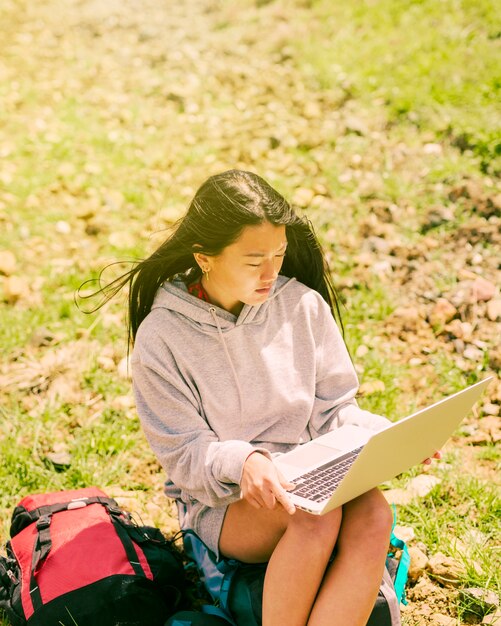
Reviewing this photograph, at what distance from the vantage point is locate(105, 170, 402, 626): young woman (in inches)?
84.0

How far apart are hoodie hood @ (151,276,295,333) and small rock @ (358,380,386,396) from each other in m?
1.09

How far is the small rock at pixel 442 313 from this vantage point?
12.8 feet

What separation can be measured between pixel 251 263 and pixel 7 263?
8.35 ft

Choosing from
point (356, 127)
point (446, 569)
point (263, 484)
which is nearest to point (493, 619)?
point (446, 569)

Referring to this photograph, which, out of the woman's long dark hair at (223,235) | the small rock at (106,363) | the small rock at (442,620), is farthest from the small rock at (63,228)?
the small rock at (442,620)

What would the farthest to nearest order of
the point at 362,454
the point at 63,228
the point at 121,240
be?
the point at 63,228
the point at 121,240
the point at 362,454

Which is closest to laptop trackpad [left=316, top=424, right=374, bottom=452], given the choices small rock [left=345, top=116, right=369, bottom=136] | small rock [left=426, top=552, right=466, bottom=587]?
small rock [left=426, top=552, right=466, bottom=587]

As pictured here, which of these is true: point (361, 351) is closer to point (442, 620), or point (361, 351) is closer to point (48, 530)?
point (442, 620)

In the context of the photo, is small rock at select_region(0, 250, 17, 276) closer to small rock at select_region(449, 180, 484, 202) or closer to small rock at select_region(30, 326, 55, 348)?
small rock at select_region(30, 326, 55, 348)

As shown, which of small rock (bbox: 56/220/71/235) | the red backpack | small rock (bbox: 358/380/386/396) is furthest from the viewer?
small rock (bbox: 56/220/71/235)

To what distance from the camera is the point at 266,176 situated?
507 cm

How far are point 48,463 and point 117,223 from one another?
2.09 m

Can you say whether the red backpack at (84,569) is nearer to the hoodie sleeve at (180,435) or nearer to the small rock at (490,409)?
the hoodie sleeve at (180,435)

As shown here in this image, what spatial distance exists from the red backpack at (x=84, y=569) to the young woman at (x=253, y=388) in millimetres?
237
